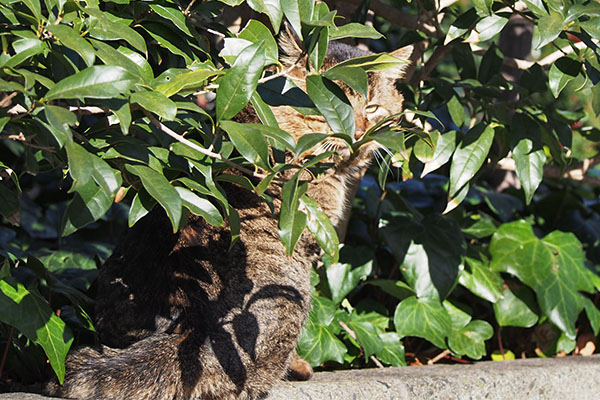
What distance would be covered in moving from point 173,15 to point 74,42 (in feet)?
1.67

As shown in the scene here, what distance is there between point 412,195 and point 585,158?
3.43ft

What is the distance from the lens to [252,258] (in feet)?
8.14

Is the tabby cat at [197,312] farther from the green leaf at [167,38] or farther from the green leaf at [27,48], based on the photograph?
the green leaf at [27,48]

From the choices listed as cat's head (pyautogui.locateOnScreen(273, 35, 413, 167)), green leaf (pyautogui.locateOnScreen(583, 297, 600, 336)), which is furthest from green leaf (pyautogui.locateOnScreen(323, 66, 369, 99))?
green leaf (pyautogui.locateOnScreen(583, 297, 600, 336))

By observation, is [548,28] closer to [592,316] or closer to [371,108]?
[371,108]

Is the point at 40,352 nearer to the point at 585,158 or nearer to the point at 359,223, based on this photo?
the point at 359,223

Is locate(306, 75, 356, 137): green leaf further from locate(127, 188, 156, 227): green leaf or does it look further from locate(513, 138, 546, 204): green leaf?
locate(513, 138, 546, 204): green leaf

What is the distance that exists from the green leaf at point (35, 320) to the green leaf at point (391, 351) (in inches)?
59.2

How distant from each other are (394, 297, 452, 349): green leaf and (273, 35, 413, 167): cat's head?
727 millimetres

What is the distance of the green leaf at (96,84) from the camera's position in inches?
54.4

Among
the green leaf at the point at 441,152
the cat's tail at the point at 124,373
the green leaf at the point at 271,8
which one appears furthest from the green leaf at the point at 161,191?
the green leaf at the point at 441,152

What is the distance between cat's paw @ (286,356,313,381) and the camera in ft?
8.82

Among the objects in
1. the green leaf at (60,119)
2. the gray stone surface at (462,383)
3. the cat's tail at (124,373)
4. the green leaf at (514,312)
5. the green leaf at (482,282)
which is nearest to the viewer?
the green leaf at (60,119)

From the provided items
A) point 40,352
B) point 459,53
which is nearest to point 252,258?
point 40,352
